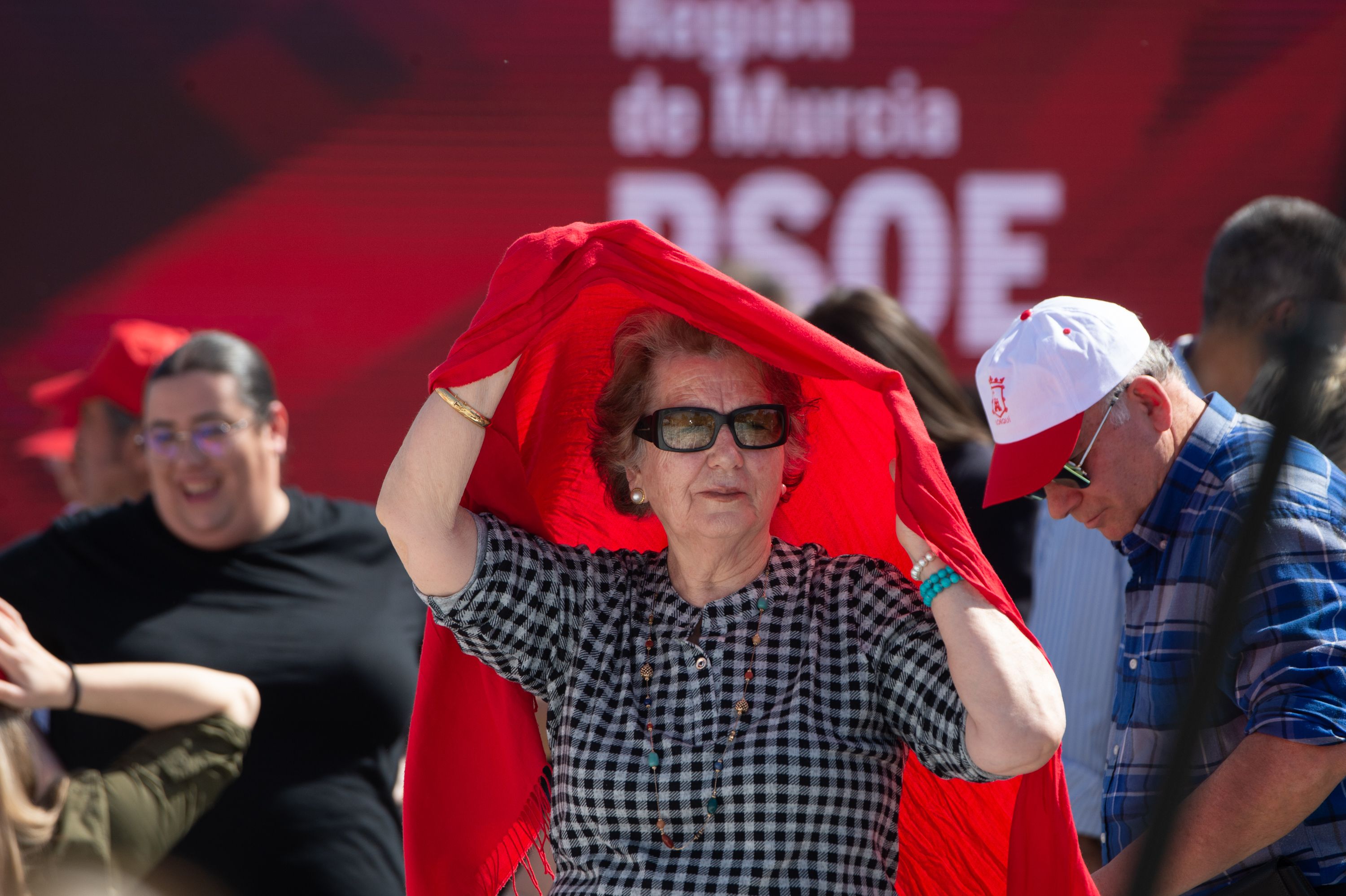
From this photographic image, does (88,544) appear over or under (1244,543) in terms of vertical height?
under

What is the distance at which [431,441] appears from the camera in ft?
6.39

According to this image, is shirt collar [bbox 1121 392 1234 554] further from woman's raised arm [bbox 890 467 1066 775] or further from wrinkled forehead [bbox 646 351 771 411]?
wrinkled forehead [bbox 646 351 771 411]

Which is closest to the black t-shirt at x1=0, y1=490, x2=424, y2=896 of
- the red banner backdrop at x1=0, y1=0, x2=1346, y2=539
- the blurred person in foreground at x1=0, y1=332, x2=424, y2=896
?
the blurred person in foreground at x1=0, y1=332, x2=424, y2=896

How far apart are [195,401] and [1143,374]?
2.38m

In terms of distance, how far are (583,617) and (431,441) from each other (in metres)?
0.40

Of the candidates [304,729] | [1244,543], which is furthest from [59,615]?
[1244,543]

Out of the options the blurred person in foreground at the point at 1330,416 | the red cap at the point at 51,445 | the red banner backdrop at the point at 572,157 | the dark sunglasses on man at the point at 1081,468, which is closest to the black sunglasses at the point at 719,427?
the dark sunglasses on man at the point at 1081,468

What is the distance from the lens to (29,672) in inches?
99.5

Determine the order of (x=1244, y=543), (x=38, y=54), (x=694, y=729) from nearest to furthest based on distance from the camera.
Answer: (x=1244, y=543) → (x=694, y=729) → (x=38, y=54)

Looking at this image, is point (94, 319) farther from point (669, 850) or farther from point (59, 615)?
point (669, 850)

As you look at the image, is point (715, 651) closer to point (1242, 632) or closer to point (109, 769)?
point (1242, 632)

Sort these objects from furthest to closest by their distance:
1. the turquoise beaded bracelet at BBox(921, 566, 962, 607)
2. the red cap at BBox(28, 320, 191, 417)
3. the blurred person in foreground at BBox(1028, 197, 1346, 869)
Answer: the red cap at BBox(28, 320, 191, 417), the blurred person in foreground at BBox(1028, 197, 1346, 869), the turquoise beaded bracelet at BBox(921, 566, 962, 607)

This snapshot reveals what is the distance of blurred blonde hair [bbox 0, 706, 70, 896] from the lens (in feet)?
7.29

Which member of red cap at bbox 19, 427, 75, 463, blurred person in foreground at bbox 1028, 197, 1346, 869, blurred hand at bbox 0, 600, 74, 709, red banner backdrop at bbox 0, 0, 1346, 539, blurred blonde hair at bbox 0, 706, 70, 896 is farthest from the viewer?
red banner backdrop at bbox 0, 0, 1346, 539
